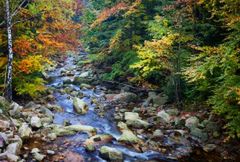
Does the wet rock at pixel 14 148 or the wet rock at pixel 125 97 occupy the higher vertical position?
the wet rock at pixel 125 97

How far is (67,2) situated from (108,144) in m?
7.83

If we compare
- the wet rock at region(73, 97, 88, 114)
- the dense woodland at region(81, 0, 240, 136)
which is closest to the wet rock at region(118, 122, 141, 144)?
the dense woodland at region(81, 0, 240, 136)

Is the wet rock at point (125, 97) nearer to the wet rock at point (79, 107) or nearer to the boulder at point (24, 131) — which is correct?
the wet rock at point (79, 107)

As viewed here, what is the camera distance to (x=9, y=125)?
11336mm

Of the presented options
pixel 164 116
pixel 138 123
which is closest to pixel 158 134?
pixel 138 123

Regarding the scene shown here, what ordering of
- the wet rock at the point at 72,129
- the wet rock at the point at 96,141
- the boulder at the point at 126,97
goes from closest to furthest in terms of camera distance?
the wet rock at the point at 96,141 → the wet rock at the point at 72,129 → the boulder at the point at 126,97

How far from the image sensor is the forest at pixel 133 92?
10.8 m

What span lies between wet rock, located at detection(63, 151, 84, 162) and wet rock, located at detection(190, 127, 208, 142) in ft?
15.5

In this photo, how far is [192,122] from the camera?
13047mm

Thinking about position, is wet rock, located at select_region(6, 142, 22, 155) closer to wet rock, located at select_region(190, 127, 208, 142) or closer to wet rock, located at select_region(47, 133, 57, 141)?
wet rock, located at select_region(47, 133, 57, 141)

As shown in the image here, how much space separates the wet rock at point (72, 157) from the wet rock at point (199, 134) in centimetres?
473

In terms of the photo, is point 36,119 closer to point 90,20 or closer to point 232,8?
Answer: point 232,8

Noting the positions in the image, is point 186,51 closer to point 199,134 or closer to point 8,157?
point 199,134

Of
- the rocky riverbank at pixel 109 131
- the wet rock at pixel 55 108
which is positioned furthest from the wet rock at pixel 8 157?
the wet rock at pixel 55 108
